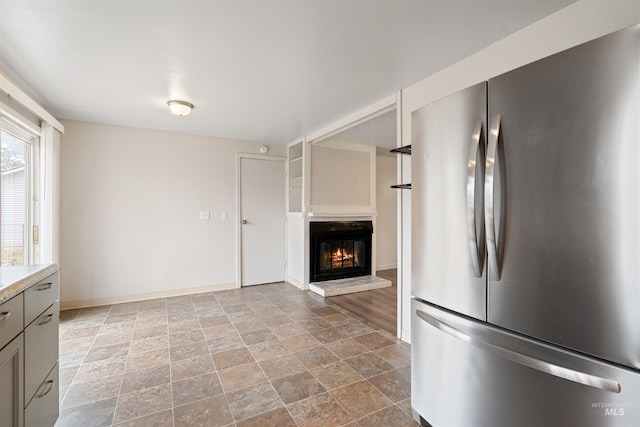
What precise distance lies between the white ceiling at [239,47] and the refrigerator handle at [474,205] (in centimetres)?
84

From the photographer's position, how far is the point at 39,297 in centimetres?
137

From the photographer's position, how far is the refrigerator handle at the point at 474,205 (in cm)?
128

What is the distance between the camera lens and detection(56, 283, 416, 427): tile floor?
5.69 ft

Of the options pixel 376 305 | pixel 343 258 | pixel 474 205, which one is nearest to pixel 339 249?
pixel 343 258

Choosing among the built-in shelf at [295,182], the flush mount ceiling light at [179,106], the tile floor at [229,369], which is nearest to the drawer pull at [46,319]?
the tile floor at [229,369]

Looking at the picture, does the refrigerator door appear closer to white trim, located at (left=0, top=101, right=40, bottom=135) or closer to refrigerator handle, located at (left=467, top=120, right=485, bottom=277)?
refrigerator handle, located at (left=467, top=120, right=485, bottom=277)

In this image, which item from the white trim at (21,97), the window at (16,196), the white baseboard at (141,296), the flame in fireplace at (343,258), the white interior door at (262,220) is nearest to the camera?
the white trim at (21,97)

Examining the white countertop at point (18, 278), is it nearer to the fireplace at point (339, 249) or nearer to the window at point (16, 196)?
the window at point (16, 196)

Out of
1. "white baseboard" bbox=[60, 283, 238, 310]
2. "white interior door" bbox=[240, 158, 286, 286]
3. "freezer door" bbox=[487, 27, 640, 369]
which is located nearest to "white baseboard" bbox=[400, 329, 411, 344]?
"freezer door" bbox=[487, 27, 640, 369]

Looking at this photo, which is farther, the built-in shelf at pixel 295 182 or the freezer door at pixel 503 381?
the built-in shelf at pixel 295 182

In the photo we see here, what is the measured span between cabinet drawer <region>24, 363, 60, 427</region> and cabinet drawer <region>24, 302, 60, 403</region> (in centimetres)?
4

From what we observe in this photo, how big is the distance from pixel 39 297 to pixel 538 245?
7.19 feet

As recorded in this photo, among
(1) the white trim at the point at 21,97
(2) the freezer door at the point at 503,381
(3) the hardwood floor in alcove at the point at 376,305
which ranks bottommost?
(3) the hardwood floor in alcove at the point at 376,305

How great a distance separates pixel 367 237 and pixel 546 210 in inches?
155
